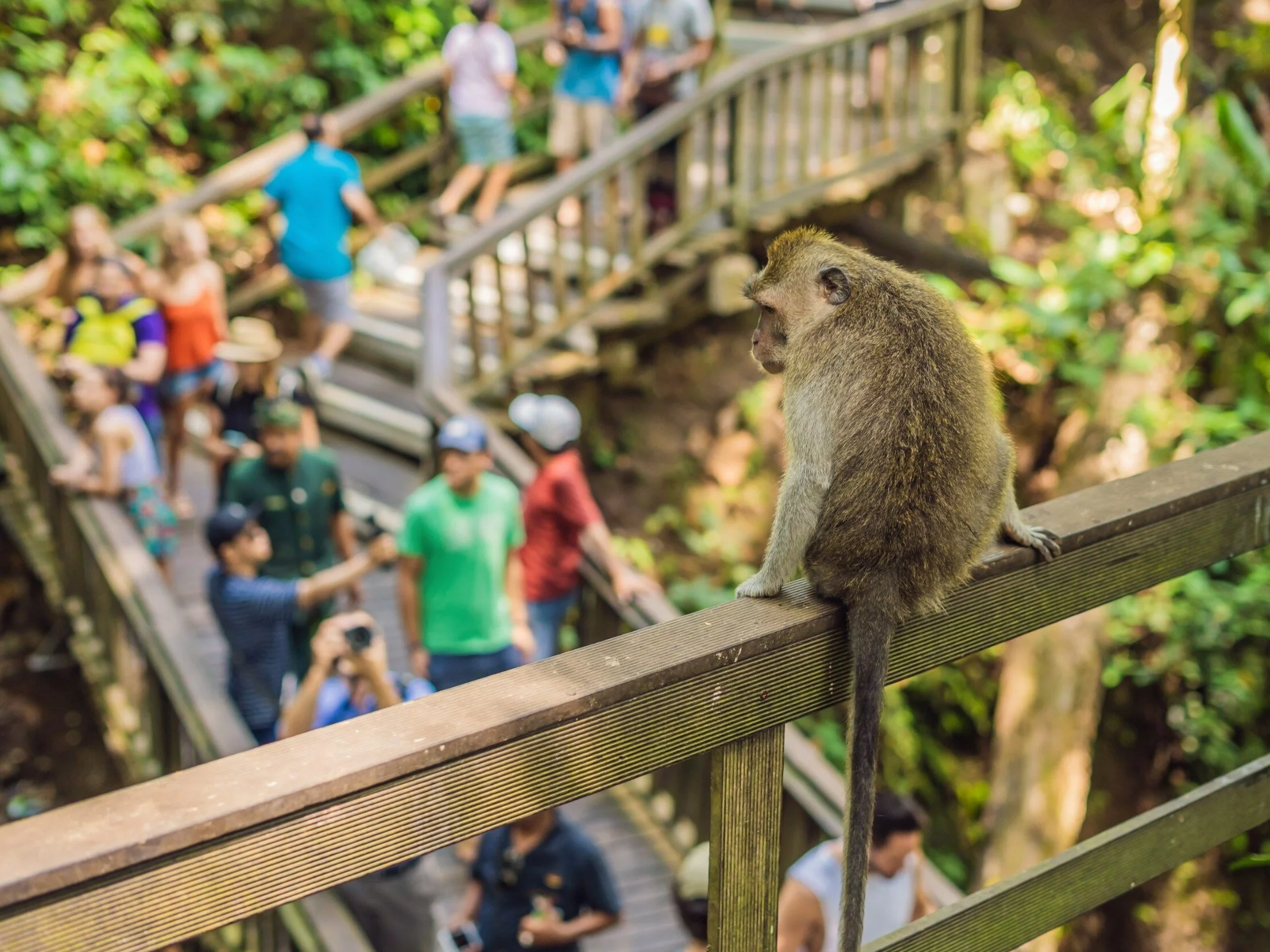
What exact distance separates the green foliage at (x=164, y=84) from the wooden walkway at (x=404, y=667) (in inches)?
136

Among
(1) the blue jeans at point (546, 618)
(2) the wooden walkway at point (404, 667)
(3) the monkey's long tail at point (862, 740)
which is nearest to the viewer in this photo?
(3) the monkey's long tail at point (862, 740)

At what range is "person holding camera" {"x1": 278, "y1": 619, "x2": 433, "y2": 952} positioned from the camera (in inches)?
141

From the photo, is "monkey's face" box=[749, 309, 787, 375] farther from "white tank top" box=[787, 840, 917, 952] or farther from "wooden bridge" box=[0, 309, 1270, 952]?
"white tank top" box=[787, 840, 917, 952]

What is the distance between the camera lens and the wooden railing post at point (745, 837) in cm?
153

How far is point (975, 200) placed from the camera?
11.5 metres

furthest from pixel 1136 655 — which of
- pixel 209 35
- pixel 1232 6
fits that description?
pixel 209 35

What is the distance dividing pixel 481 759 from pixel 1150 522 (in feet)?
3.59

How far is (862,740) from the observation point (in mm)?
1745

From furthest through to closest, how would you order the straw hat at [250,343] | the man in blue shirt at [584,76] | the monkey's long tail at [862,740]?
the man in blue shirt at [584,76]
the straw hat at [250,343]
the monkey's long tail at [862,740]

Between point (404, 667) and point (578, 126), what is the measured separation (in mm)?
4627

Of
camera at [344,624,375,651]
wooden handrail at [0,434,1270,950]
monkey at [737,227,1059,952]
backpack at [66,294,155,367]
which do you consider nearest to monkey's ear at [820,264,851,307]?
monkey at [737,227,1059,952]

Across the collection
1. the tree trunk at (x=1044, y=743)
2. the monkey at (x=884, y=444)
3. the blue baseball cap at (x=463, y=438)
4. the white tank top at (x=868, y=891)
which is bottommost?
the tree trunk at (x=1044, y=743)

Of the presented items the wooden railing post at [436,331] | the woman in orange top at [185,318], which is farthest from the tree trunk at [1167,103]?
the woman in orange top at [185,318]

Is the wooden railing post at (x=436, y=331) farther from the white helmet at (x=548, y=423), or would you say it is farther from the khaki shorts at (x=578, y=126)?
the khaki shorts at (x=578, y=126)
